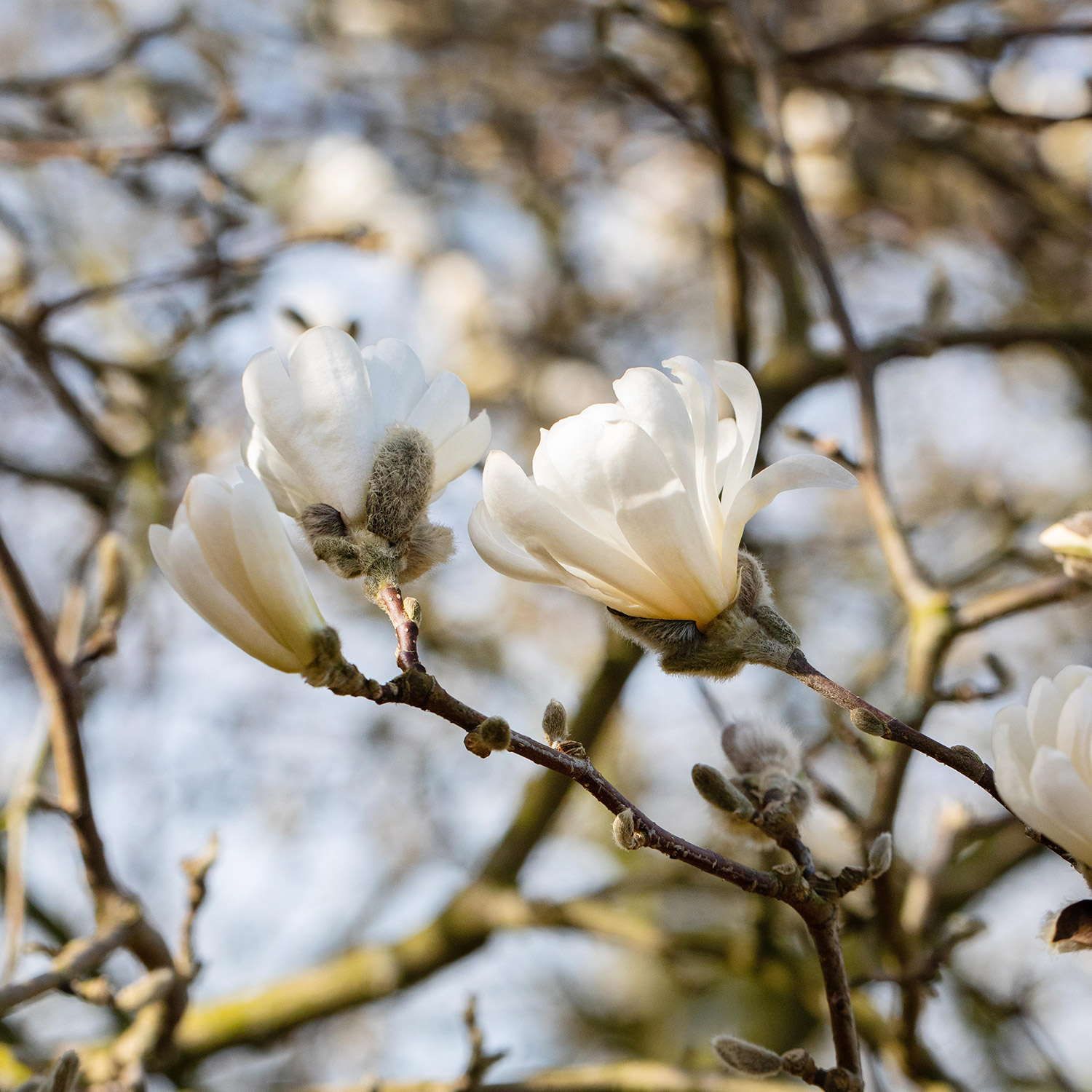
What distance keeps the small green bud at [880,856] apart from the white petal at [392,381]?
0.44m

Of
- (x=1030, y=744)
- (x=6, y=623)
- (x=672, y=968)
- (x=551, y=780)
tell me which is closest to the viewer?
(x=1030, y=744)

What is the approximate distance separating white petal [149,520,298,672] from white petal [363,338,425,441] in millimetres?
177

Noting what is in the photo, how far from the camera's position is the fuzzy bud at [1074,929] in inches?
25.1

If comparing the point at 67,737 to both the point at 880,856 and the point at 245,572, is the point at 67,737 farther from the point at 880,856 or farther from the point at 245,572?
the point at 880,856

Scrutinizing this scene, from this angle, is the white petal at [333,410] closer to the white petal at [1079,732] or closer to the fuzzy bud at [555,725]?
the fuzzy bud at [555,725]

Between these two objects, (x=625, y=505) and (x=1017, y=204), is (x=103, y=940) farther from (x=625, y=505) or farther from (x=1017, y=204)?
(x=1017, y=204)

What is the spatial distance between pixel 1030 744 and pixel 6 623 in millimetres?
2920

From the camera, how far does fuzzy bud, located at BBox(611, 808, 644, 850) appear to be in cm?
62

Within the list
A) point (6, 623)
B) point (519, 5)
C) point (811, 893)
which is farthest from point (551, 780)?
point (519, 5)

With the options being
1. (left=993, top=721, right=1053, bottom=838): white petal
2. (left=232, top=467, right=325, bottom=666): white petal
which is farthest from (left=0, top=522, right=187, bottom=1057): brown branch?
(left=993, top=721, right=1053, bottom=838): white petal

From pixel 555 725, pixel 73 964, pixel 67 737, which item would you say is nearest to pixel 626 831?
pixel 555 725

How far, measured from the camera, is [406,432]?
753 millimetres

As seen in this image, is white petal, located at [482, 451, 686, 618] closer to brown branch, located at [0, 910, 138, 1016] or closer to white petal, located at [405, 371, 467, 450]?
→ white petal, located at [405, 371, 467, 450]

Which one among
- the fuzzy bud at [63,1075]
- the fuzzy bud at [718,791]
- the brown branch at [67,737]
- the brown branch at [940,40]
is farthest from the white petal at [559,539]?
the brown branch at [940,40]
